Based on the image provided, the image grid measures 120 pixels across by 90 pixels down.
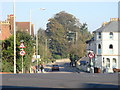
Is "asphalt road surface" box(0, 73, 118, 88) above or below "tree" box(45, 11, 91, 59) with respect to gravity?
below

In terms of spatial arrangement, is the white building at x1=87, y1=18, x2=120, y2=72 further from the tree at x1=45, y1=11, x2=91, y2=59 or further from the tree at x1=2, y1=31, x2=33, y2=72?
the tree at x1=45, y1=11, x2=91, y2=59

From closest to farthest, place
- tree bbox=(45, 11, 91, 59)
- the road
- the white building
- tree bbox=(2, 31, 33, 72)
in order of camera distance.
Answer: the road, tree bbox=(2, 31, 33, 72), the white building, tree bbox=(45, 11, 91, 59)

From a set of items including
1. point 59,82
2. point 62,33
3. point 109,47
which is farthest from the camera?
point 62,33

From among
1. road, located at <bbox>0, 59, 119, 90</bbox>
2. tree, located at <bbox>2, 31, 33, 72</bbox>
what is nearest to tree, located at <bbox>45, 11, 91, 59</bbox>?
tree, located at <bbox>2, 31, 33, 72</bbox>

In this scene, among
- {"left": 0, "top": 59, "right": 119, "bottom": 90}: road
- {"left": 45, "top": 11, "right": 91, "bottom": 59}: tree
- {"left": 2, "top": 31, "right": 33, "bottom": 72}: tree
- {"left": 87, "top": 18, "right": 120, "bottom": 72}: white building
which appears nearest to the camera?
{"left": 0, "top": 59, "right": 119, "bottom": 90}: road

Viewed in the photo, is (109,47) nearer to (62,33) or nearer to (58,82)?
(58,82)

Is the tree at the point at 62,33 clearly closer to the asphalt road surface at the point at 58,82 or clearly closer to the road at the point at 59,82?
the road at the point at 59,82

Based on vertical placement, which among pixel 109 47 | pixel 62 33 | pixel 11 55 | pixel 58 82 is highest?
pixel 62 33

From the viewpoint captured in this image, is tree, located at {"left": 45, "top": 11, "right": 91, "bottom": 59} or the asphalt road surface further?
tree, located at {"left": 45, "top": 11, "right": 91, "bottom": 59}

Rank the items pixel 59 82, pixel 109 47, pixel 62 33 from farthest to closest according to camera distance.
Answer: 1. pixel 62 33
2. pixel 109 47
3. pixel 59 82

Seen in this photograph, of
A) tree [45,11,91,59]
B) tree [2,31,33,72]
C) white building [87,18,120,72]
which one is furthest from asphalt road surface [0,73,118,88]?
tree [45,11,91,59]

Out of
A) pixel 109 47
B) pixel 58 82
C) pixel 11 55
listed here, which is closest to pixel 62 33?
pixel 109 47

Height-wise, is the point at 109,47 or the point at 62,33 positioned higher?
the point at 62,33

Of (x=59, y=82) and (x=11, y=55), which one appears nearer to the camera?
(x=59, y=82)
